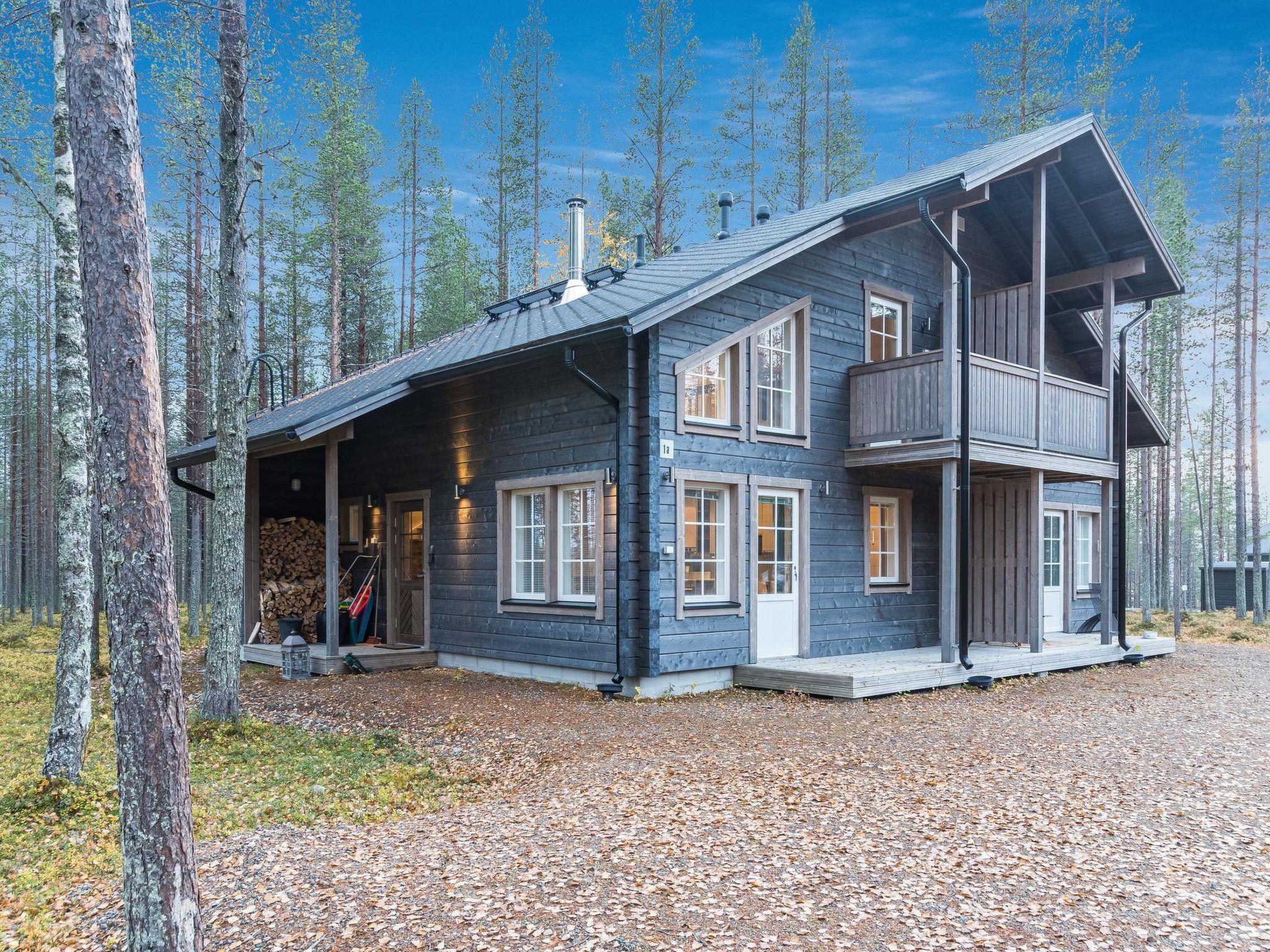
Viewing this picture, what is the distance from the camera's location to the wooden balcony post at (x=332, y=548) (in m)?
10.2

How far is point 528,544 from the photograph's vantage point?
10195mm

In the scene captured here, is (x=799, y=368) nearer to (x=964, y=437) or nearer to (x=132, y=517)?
(x=964, y=437)

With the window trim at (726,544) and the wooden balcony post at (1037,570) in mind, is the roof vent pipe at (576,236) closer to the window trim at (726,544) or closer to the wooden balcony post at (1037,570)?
the window trim at (726,544)

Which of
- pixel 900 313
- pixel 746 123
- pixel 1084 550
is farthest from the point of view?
pixel 746 123

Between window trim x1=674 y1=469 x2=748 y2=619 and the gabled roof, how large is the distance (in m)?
1.80

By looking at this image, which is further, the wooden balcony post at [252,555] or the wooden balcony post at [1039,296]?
the wooden balcony post at [252,555]

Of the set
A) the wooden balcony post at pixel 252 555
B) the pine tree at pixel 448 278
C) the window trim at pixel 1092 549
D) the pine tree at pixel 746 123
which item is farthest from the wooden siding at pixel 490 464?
the pine tree at pixel 746 123

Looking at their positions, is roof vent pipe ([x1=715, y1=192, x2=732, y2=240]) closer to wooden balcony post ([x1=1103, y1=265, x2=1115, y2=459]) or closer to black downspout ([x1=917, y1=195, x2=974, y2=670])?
black downspout ([x1=917, y1=195, x2=974, y2=670])

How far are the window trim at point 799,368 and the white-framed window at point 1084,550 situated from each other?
6824mm

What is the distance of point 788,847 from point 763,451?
5.87m

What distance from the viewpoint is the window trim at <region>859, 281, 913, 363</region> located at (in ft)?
35.9

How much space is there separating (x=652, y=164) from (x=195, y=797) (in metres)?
17.7

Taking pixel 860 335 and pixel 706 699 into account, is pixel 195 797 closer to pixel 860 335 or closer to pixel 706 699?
pixel 706 699

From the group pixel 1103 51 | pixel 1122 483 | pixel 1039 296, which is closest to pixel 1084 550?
pixel 1122 483
